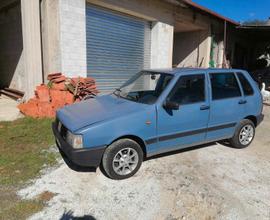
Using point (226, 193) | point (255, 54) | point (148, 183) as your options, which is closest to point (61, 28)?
point (148, 183)

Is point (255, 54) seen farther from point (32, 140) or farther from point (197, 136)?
point (32, 140)

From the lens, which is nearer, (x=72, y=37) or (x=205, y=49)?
(x=72, y=37)

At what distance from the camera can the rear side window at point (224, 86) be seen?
4.30 metres

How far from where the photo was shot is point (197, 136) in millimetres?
4180

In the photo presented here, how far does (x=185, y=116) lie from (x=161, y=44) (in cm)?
748

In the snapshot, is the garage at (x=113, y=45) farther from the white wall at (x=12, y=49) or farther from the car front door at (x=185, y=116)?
the car front door at (x=185, y=116)

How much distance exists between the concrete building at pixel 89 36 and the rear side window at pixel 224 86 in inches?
186

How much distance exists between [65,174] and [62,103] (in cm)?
345

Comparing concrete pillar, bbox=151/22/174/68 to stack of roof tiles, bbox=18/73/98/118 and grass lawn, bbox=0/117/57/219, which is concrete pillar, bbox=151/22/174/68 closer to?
stack of roof tiles, bbox=18/73/98/118

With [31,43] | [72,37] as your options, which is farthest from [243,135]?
[31,43]

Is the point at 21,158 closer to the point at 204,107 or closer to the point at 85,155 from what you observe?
the point at 85,155

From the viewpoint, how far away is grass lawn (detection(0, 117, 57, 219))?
9.31ft

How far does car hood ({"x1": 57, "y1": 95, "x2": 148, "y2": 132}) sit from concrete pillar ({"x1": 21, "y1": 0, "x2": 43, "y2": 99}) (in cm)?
366

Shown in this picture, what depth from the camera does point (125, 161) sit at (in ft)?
11.4
